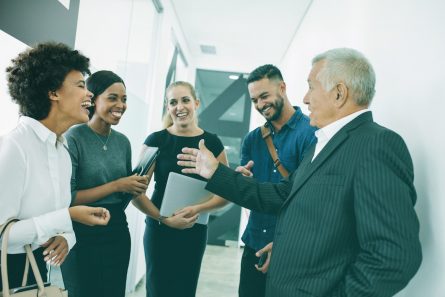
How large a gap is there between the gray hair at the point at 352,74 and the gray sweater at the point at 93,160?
1.16 m

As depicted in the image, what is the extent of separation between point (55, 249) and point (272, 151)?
1241mm

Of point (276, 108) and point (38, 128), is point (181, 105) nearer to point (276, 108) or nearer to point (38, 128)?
point (276, 108)

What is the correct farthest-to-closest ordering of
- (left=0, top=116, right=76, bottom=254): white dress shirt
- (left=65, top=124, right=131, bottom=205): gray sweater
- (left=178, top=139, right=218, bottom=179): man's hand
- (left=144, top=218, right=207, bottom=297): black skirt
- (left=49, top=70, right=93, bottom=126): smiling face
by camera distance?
(left=144, top=218, right=207, bottom=297): black skirt < (left=65, top=124, right=131, bottom=205): gray sweater < (left=178, top=139, right=218, bottom=179): man's hand < (left=49, top=70, right=93, bottom=126): smiling face < (left=0, top=116, right=76, bottom=254): white dress shirt

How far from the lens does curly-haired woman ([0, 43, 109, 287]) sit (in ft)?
3.58

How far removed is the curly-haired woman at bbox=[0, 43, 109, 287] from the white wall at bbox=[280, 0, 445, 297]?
122 cm

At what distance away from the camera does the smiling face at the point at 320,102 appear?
1257 millimetres

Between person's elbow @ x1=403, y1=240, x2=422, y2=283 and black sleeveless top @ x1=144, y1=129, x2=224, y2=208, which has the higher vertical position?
black sleeveless top @ x1=144, y1=129, x2=224, y2=208

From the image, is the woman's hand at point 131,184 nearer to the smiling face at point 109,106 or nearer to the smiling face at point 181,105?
the smiling face at point 109,106

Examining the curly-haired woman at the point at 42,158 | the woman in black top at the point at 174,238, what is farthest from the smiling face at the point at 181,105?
the curly-haired woman at the point at 42,158

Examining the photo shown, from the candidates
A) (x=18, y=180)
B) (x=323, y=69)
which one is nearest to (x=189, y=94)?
(x=323, y=69)

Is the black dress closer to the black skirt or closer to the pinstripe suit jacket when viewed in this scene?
the black skirt

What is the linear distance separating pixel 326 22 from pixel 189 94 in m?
1.71

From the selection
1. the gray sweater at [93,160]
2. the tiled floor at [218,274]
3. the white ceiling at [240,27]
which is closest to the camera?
the gray sweater at [93,160]

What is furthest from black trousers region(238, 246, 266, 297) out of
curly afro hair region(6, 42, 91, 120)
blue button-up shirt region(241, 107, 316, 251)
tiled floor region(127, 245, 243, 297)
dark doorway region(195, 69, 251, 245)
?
dark doorway region(195, 69, 251, 245)
